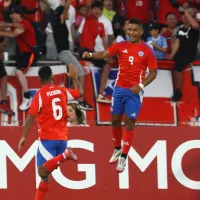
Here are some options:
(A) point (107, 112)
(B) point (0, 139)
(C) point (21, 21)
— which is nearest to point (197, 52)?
(A) point (107, 112)

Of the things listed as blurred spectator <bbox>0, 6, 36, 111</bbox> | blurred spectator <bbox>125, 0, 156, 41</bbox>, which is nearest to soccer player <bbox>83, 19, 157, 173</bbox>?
blurred spectator <bbox>0, 6, 36, 111</bbox>

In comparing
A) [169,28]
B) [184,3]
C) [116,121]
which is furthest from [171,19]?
[116,121]

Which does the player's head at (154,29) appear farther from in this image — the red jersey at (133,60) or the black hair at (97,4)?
the red jersey at (133,60)

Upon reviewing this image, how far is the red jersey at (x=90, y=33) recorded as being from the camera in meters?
20.9

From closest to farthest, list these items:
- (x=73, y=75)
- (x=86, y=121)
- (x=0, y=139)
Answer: (x=73, y=75) → (x=0, y=139) → (x=86, y=121)

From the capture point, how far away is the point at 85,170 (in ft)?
59.7

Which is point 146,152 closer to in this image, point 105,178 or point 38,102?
point 105,178

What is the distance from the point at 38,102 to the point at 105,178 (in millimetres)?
2496

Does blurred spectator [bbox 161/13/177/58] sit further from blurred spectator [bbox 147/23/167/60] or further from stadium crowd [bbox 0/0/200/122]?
blurred spectator [bbox 147/23/167/60]

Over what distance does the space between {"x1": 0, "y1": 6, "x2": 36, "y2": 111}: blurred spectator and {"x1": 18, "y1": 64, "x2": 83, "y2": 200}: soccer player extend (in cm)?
382

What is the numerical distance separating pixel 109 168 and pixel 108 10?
503 cm

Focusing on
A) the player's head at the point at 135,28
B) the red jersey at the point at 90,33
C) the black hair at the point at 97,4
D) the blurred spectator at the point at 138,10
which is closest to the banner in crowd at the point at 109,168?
the player's head at the point at 135,28

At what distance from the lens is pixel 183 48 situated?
21.1 meters

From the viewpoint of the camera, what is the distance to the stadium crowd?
20.4 metres
